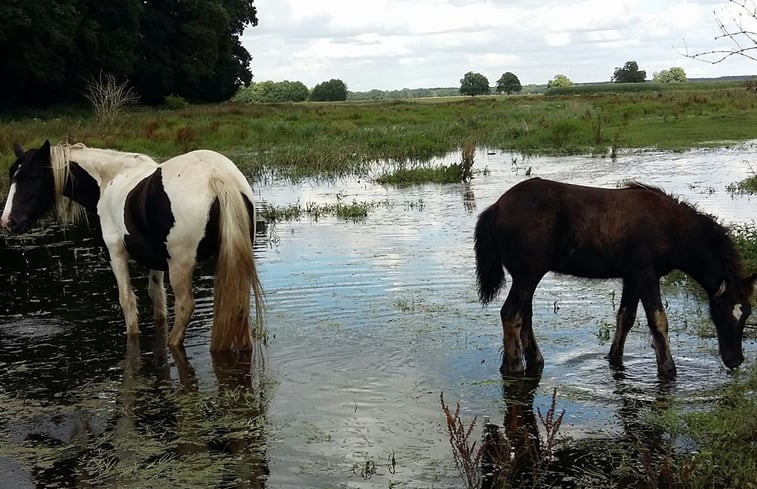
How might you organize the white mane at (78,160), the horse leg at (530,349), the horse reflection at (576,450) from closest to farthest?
A: the horse reflection at (576,450)
the horse leg at (530,349)
the white mane at (78,160)

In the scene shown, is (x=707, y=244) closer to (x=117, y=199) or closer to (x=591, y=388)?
(x=591, y=388)

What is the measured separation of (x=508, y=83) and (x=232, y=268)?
14963 cm

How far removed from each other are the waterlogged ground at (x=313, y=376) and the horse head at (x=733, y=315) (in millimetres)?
215

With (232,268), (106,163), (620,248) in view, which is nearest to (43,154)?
(106,163)

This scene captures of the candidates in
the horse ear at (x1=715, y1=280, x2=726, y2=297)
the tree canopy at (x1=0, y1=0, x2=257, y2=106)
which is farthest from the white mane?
the tree canopy at (x1=0, y1=0, x2=257, y2=106)

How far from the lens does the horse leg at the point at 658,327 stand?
21.3 ft

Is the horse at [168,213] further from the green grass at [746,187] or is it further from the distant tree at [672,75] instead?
the distant tree at [672,75]

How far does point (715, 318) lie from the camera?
662 cm

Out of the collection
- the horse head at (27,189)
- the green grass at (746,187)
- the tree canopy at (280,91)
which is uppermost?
the tree canopy at (280,91)

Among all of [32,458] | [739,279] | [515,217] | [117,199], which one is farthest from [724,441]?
[117,199]

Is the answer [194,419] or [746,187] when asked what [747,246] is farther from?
[746,187]

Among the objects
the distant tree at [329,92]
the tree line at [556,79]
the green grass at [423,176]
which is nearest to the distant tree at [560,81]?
the tree line at [556,79]

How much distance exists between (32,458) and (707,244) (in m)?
5.35

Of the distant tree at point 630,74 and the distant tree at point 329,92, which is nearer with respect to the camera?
the distant tree at point 329,92
